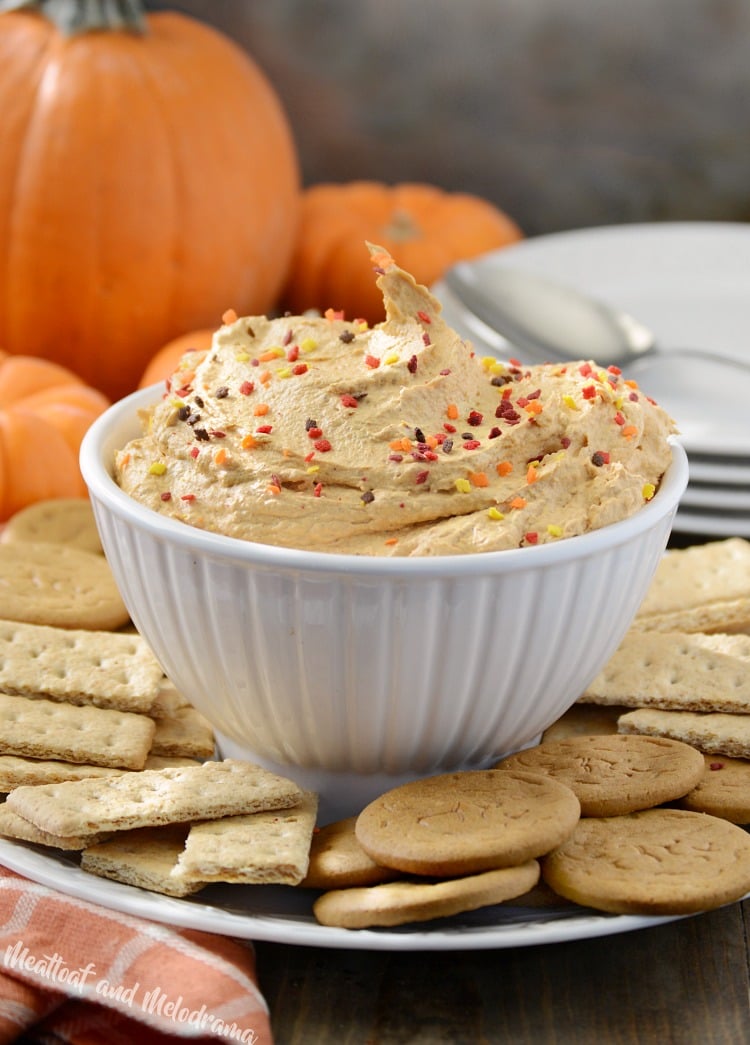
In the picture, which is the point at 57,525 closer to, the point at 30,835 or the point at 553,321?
the point at 30,835

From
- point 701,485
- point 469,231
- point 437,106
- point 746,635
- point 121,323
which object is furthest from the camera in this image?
point 437,106

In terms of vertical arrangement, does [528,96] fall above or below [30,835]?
above

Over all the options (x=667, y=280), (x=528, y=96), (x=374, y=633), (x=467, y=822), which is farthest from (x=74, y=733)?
(x=528, y=96)

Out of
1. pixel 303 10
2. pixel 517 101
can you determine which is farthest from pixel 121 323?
pixel 517 101

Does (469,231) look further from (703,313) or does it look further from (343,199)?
(703,313)

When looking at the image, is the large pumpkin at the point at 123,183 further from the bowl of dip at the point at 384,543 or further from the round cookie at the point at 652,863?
the round cookie at the point at 652,863
